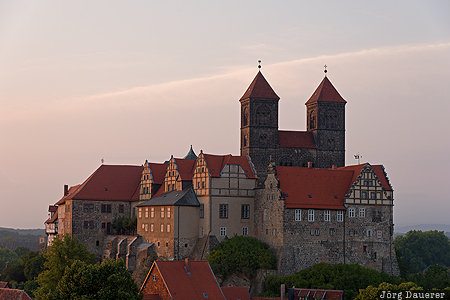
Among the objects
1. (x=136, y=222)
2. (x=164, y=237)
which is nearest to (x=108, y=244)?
(x=136, y=222)

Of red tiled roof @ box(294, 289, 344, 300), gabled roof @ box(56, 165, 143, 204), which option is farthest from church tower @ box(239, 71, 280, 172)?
red tiled roof @ box(294, 289, 344, 300)

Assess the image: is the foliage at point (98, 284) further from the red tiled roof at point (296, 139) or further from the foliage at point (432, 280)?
the red tiled roof at point (296, 139)

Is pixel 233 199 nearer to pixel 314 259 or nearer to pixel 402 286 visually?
pixel 314 259

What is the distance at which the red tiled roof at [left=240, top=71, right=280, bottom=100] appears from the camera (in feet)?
366

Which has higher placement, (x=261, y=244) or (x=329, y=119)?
(x=329, y=119)

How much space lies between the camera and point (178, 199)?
311 feet

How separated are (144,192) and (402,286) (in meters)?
44.2

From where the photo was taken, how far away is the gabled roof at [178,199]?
94.4 meters

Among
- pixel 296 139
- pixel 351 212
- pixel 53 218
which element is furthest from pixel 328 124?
pixel 53 218

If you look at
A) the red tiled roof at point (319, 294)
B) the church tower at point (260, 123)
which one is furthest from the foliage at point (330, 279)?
the church tower at point (260, 123)

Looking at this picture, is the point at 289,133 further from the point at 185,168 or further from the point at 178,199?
the point at 178,199

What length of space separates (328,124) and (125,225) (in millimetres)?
28415

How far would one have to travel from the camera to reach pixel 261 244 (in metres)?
91.8

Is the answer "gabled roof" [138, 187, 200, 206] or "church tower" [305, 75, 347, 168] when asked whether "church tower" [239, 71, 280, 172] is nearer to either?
"church tower" [305, 75, 347, 168]
